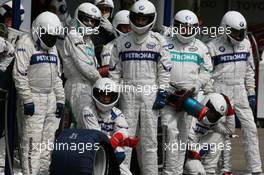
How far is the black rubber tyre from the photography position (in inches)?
407

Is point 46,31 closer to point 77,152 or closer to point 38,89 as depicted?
point 38,89

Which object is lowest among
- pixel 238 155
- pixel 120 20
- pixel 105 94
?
pixel 238 155

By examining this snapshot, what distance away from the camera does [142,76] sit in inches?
468

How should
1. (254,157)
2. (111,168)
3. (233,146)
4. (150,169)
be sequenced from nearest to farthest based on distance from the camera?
(111,168)
(150,169)
(254,157)
(233,146)

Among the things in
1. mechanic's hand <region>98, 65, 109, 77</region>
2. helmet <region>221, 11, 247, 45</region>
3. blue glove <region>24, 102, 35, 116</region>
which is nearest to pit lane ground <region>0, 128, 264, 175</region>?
blue glove <region>24, 102, 35, 116</region>

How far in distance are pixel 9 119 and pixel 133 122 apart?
1.50 meters

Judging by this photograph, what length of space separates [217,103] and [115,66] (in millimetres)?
1475

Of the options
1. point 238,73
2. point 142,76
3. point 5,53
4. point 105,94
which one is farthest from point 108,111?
point 238,73

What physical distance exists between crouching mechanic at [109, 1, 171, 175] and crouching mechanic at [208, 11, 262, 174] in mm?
1292

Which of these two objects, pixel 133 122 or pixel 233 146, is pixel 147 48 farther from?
pixel 233 146

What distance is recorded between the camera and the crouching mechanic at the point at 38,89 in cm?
1108

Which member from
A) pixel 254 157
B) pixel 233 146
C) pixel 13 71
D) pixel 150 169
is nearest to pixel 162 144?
pixel 150 169

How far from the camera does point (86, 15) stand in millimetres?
12203

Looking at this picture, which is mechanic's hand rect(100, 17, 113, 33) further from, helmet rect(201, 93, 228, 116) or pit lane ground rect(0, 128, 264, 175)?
pit lane ground rect(0, 128, 264, 175)
